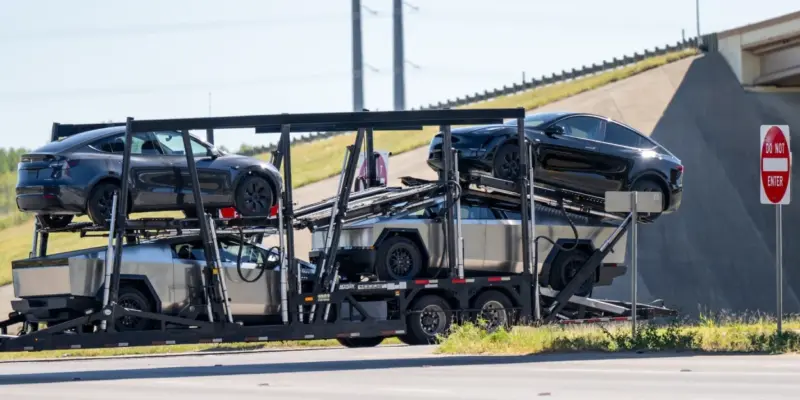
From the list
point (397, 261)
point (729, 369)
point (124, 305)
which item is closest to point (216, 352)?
point (397, 261)

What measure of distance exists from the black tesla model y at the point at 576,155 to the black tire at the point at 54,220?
595cm

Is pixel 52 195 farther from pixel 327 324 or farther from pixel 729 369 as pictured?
pixel 729 369

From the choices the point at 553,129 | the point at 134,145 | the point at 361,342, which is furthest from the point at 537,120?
the point at 134,145

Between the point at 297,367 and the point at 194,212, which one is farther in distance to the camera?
the point at 194,212

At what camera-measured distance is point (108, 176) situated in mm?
18312

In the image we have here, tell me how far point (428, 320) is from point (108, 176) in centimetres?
507

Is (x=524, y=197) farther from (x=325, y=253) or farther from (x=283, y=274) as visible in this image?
(x=283, y=274)

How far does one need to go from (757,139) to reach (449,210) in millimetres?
29089

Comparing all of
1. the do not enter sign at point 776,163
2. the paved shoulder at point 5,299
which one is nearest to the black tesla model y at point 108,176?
the do not enter sign at point 776,163

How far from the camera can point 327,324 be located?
18422 millimetres

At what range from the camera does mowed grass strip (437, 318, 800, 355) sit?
1753 centimetres

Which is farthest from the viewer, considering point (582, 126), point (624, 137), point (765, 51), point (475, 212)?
point (765, 51)

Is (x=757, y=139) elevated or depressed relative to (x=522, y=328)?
elevated

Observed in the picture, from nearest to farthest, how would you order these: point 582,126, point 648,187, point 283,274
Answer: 1. point 283,274
2. point 582,126
3. point 648,187
